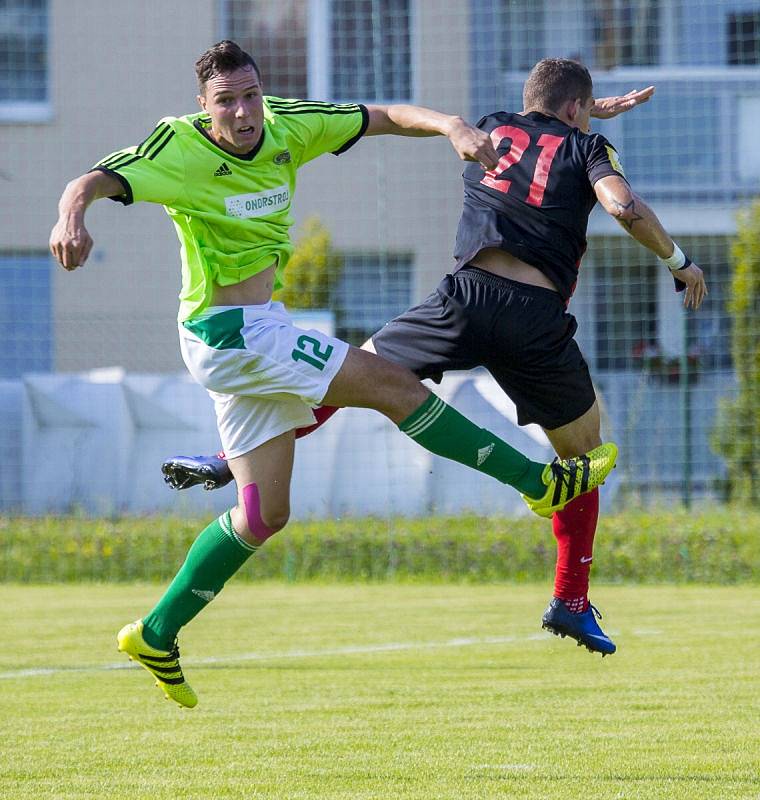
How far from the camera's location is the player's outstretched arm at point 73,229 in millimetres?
4367

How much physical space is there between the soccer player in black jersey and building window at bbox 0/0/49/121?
12.4 meters

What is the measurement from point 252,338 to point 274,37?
455 inches

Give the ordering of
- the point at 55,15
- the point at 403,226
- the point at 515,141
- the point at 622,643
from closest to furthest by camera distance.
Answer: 1. the point at 515,141
2. the point at 622,643
3. the point at 403,226
4. the point at 55,15

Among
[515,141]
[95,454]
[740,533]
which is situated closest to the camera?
[515,141]

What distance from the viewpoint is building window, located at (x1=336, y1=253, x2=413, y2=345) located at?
14008 millimetres

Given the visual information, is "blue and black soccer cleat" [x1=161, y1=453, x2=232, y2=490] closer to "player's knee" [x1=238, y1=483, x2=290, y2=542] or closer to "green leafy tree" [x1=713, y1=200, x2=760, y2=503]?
"player's knee" [x1=238, y1=483, x2=290, y2=542]

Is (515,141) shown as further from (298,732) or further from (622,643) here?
(622,643)

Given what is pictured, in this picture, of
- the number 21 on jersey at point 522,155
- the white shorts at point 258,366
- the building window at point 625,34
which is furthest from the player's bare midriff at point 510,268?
the building window at point 625,34

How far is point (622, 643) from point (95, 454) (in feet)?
20.3

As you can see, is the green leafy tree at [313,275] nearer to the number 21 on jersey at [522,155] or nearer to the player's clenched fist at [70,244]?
the number 21 on jersey at [522,155]

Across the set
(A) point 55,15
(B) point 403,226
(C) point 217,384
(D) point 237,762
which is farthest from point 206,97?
(A) point 55,15

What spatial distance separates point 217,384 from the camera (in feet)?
17.2

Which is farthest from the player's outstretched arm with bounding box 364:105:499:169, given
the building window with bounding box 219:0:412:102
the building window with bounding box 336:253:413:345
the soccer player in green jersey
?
the building window with bounding box 336:253:413:345

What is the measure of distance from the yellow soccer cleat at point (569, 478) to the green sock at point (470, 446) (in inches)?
1.2
